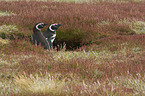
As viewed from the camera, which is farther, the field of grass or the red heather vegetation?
the red heather vegetation

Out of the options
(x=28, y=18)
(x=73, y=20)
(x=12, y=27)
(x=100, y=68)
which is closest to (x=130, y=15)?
(x=73, y=20)

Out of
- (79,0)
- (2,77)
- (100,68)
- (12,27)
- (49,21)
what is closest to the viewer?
(2,77)

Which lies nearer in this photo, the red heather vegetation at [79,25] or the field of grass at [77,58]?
the field of grass at [77,58]

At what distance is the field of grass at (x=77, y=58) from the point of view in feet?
13.0

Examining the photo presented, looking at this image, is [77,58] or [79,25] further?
[79,25]

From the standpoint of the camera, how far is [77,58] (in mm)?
6449

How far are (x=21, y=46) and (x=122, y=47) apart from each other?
3.54 m

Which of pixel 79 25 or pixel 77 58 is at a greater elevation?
pixel 77 58

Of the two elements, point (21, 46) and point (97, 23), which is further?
point (97, 23)

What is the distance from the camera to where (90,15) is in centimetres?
1289

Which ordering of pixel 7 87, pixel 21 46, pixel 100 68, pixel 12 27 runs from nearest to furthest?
pixel 7 87, pixel 100 68, pixel 21 46, pixel 12 27

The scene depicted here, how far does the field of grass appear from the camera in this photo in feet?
13.0

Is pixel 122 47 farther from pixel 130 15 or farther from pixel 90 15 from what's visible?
pixel 130 15

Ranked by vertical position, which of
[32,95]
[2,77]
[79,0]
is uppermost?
[32,95]
